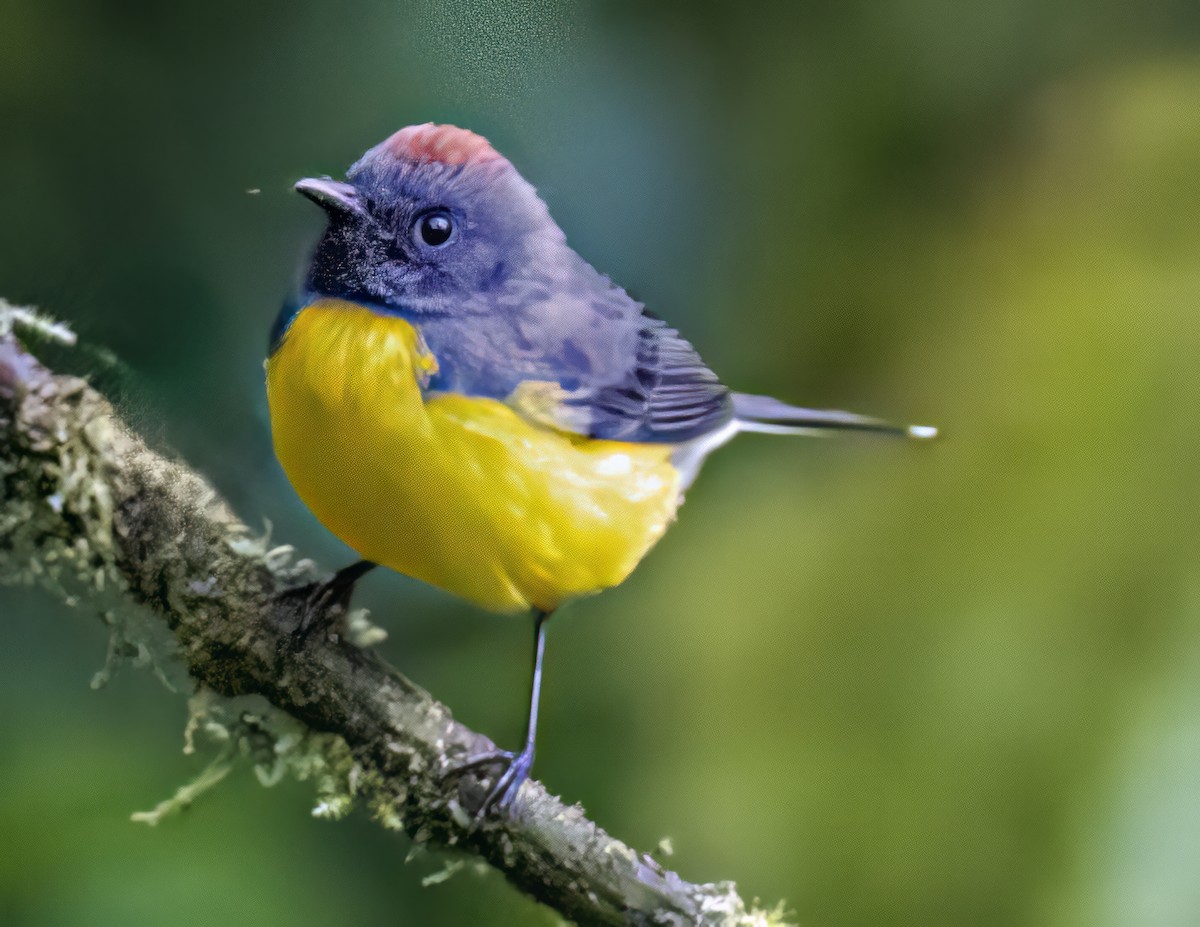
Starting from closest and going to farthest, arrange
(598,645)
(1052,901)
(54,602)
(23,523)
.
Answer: (23,523) < (54,602) < (598,645) < (1052,901)

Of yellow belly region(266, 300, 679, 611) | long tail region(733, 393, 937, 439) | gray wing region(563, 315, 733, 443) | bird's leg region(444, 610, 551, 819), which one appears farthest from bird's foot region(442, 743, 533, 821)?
long tail region(733, 393, 937, 439)

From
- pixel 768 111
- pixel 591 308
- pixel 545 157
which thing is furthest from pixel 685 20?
pixel 591 308

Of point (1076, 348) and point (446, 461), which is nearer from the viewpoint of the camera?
point (446, 461)

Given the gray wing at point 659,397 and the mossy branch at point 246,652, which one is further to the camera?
the gray wing at point 659,397

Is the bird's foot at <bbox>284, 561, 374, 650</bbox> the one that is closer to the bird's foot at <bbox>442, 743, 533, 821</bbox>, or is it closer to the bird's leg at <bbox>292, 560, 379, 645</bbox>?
the bird's leg at <bbox>292, 560, 379, 645</bbox>

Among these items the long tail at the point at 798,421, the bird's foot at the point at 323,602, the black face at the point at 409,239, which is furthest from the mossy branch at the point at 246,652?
the long tail at the point at 798,421

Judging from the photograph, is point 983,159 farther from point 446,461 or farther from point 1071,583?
point 446,461

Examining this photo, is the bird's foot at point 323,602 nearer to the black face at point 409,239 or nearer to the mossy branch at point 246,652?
the mossy branch at point 246,652
